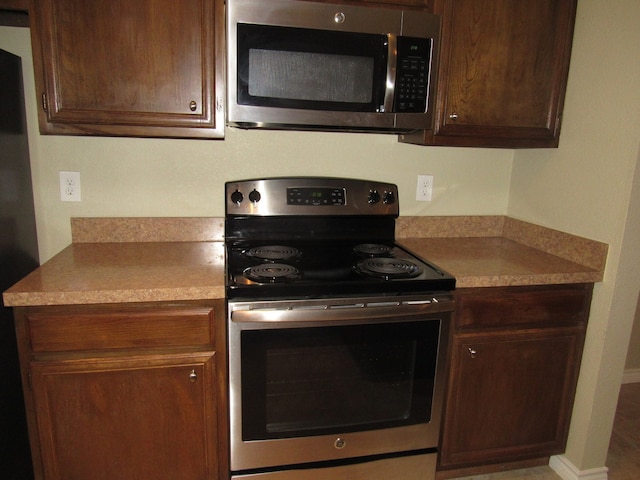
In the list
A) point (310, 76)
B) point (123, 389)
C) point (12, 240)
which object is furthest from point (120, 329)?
point (310, 76)

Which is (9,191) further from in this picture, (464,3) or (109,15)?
(464,3)

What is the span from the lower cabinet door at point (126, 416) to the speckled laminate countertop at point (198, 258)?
226 mm

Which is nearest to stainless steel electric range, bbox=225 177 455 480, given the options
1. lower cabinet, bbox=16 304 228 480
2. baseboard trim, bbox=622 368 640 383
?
lower cabinet, bbox=16 304 228 480

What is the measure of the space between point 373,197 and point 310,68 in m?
0.61

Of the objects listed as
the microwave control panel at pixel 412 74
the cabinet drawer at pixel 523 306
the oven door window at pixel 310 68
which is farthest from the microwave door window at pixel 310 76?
the cabinet drawer at pixel 523 306

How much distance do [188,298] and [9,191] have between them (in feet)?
2.58

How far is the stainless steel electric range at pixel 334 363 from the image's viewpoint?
4.51ft

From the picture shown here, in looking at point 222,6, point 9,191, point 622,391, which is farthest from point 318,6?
point 622,391

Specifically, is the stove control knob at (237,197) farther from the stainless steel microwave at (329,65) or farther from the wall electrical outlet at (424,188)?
the wall electrical outlet at (424,188)

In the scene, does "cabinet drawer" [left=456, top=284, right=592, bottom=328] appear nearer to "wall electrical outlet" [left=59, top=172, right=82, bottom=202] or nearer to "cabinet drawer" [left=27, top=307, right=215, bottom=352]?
"cabinet drawer" [left=27, top=307, right=215, bottom=352]

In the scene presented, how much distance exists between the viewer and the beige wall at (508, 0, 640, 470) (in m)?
1.55

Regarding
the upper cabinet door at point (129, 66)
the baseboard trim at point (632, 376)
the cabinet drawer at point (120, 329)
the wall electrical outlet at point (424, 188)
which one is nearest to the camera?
the cabinet drawer at point (120, 329)

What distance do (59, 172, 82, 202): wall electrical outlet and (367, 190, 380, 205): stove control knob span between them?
3.94ft

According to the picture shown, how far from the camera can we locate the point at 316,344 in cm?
142
